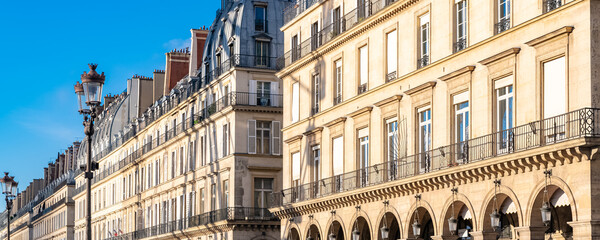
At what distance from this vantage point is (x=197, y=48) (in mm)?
72312

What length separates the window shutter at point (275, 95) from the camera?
59.3 meters

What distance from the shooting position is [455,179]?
→ 113 feet

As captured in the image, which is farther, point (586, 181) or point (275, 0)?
point (275, 0)

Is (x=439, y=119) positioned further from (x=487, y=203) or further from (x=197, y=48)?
(x=197, y=48)

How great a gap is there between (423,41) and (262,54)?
75.0 feet

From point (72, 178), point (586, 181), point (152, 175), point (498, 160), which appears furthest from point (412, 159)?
point (72, 178)

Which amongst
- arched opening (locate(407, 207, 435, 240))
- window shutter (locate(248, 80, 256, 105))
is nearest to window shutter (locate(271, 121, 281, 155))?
window shutter (locate(248, 80, 256, 105))

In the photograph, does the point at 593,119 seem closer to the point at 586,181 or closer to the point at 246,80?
the point at 586,181

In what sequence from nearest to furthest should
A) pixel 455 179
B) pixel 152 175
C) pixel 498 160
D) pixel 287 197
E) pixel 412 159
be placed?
pixel 498 160, pixel 455 179, pixel 412 159, pixel 287 197, pixel 152 175

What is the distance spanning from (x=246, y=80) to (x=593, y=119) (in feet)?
109

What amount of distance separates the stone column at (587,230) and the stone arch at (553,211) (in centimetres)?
30

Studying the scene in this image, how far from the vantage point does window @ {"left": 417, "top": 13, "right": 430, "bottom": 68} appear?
123 ft

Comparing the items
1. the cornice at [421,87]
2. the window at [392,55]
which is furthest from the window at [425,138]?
the window at [392,55]

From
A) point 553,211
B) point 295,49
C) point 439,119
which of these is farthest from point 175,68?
point 553,211
